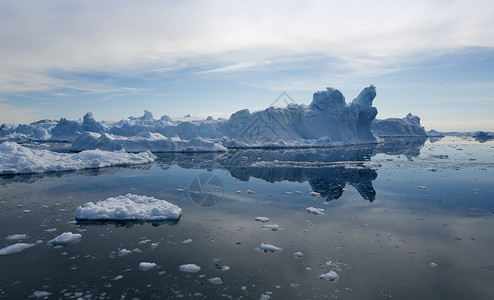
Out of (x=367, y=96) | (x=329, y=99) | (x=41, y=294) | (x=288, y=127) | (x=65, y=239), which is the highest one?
(x=367, y=96)

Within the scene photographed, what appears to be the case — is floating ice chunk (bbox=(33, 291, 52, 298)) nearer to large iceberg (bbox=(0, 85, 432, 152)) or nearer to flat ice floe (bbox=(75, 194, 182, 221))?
A: flat ice floe (bbox=(75, 194, 182, 221))

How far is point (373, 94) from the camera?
4256 centimetres

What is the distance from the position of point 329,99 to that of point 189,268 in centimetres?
3768

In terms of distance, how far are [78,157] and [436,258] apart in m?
19.2

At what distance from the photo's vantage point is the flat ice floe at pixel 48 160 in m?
16.1

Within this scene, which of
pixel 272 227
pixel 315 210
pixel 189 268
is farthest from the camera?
pixel 315 210

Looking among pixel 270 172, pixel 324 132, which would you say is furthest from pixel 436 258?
pixel 324 132

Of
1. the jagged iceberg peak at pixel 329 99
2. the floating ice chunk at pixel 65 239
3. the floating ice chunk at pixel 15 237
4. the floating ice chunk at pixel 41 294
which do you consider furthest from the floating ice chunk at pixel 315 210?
the jagged iceberg peak at pixel 329 99

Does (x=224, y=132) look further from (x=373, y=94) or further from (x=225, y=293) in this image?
(x=225, y=293)

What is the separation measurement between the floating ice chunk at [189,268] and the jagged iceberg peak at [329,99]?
122 feet

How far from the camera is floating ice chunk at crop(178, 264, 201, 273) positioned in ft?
17.0

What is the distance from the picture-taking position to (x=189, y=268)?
5234 mm

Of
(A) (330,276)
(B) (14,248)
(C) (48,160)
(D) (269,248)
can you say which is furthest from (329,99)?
(B) (14,248)

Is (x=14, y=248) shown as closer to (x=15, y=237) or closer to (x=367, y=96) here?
(x=15, y=237)
